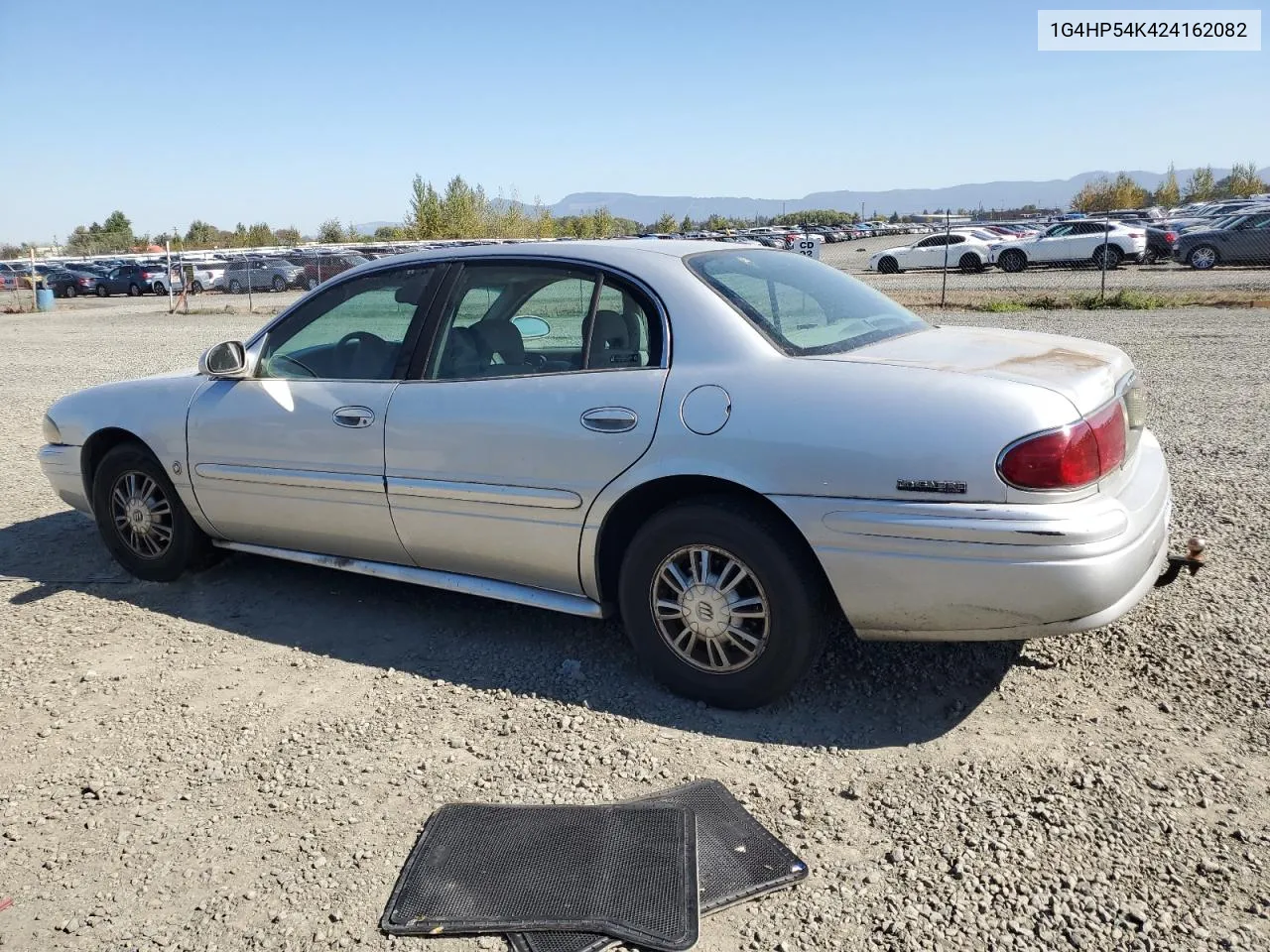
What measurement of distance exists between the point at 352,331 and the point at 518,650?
5.33 ft

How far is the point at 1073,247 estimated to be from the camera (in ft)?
96.6

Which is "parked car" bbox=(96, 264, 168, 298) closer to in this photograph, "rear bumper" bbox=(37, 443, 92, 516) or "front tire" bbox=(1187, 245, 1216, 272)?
"front tire" bbox=(1187, 245, 1216, 272)

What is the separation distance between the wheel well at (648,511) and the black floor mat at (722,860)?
83 cm

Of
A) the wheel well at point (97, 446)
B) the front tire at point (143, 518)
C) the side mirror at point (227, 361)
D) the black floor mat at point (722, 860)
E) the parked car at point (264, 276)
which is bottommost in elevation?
the black floor mat at point (722, 860)

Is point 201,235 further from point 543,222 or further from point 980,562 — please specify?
point 980,562

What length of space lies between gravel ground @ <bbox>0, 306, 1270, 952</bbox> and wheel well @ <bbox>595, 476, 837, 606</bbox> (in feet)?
1.46

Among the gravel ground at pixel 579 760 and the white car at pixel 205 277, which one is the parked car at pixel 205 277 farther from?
the gravel ground at pixel 579 760

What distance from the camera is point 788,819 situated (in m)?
3.01

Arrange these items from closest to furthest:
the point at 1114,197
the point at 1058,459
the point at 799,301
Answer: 1. the point at 1058,459
2. the point at 799,301
3. the point at 1114,197

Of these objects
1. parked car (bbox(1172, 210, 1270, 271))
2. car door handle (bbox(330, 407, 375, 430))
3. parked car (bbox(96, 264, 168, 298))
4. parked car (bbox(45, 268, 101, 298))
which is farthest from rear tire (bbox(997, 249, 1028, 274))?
parked car (bbox(45, 268, 101, 298))

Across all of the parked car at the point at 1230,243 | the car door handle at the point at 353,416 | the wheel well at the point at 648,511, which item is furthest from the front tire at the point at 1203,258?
the car door handle at the point at 353,416

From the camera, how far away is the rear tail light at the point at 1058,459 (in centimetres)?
302

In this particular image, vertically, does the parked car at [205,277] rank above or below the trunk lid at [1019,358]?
above

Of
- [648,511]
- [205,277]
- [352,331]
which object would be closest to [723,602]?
[648,511]
